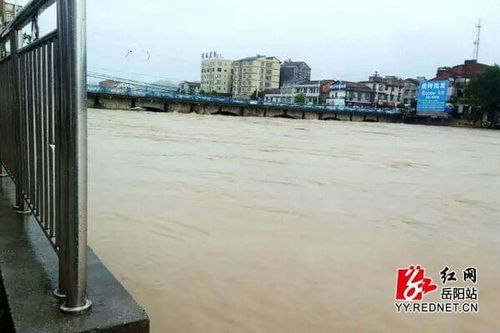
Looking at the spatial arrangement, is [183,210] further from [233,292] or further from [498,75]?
[498,75]

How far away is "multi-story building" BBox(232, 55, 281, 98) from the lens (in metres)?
90.2

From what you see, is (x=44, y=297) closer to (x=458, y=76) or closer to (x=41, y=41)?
(x=41, y=41)

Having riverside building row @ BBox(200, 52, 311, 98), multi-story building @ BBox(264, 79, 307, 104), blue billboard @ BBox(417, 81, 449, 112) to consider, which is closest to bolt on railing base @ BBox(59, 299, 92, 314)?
blue billboard @ BBox(417, 81, 449, 112)

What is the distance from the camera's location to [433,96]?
4781 centimetres

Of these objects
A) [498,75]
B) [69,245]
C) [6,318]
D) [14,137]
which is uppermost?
[498,75]

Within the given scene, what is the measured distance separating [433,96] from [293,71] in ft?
166

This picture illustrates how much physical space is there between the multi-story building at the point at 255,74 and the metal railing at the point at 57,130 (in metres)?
88.7

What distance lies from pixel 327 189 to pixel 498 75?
1967 inches

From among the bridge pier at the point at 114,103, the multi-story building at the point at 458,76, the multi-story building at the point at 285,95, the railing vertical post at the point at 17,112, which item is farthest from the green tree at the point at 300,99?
the railing vertical post at the point at 17,112

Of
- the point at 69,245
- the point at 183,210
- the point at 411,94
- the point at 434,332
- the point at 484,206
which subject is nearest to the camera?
the point at 69,245

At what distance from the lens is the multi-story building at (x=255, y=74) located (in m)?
90.2

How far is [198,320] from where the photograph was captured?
6.74 feet

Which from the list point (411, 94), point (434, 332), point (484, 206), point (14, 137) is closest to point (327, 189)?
point (484, 206)

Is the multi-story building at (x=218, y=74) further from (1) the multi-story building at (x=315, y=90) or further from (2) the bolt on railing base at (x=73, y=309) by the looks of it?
(2) the bolt on railing base at (x=73, y=309)
